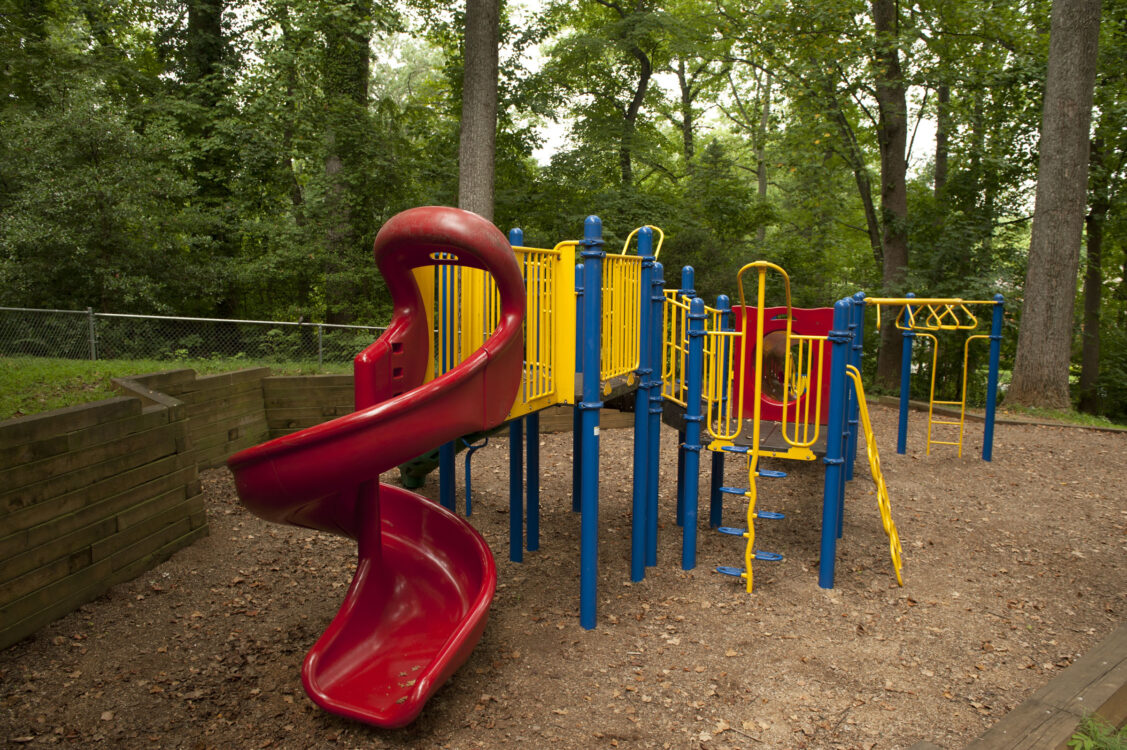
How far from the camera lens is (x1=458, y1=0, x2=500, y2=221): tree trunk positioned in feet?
28.9

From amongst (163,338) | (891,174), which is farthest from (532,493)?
(891,174)

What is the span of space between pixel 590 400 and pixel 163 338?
23.0ft

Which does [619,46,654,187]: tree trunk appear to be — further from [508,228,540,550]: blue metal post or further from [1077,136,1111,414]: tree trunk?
[508,228,540,550]: blue metal post

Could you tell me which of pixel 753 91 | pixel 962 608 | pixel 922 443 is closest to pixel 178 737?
pixel 962 608

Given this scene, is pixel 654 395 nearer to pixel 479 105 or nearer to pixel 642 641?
pixel 642 641

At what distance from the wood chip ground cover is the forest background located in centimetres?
570

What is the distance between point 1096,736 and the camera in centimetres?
269

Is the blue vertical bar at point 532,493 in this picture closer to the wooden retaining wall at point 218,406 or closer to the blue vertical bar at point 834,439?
the blue vertical bar at point 834,439

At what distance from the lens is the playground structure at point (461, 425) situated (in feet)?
9.70

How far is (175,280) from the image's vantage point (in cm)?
1027

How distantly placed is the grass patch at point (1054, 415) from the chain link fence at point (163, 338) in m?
9.26

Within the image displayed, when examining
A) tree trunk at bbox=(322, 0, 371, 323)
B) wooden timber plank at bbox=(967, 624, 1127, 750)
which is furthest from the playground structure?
tree trunk at bbox=(322, 0, 371, 323)

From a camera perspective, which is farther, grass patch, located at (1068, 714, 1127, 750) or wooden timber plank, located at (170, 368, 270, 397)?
wooden timber plank, located at (170, 368, 270, 397)

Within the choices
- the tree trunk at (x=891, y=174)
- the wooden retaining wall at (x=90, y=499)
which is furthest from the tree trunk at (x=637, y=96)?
the wooden retaining wall at (x=90, y=499)
